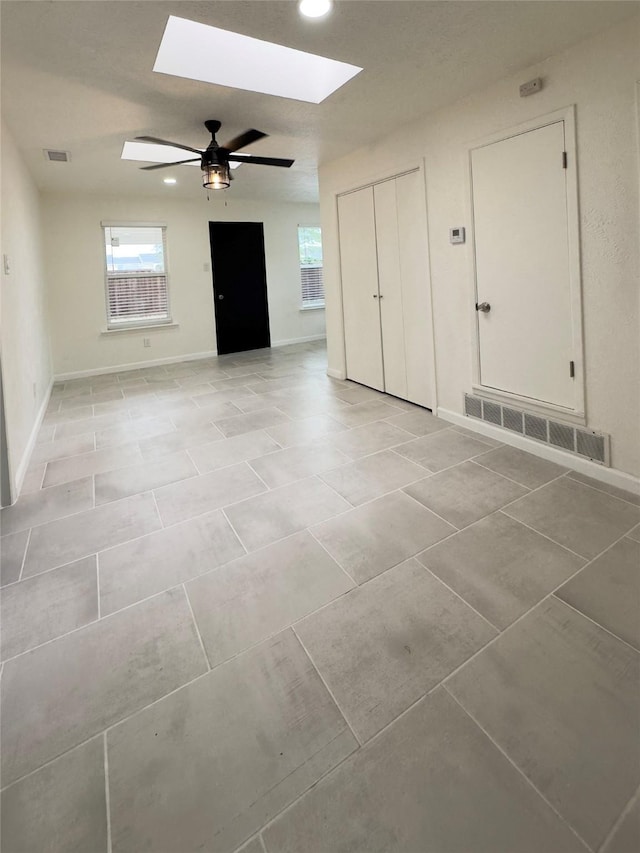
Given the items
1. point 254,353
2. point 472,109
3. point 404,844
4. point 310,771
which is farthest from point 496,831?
point 254,353

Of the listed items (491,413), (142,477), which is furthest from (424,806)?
(491,413)

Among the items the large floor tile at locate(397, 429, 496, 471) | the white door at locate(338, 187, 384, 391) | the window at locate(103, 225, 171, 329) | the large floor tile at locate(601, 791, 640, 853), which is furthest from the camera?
the window at locate(103, 225, 171, 329)

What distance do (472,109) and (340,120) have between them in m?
1.08

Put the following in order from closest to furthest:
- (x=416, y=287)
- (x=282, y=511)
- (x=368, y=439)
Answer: (x=282, y=511) → (x=368, y=439) → (x=416, y=287)

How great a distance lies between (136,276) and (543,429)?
627 centimetres

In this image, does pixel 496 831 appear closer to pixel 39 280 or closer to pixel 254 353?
pixel 39 280

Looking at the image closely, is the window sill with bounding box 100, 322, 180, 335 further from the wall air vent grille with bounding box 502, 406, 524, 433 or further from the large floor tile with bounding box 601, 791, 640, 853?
the large floor tile with bounding box 601, 791, 640, 853

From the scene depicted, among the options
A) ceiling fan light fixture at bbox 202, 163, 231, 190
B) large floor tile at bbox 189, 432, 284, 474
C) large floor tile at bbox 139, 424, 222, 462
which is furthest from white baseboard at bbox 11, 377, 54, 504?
ceiling fan light fixture at bbox 202, 163, 231, 190

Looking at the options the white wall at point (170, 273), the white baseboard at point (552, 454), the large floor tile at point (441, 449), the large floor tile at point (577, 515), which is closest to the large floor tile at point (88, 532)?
the large floor tile at point (441, 449)

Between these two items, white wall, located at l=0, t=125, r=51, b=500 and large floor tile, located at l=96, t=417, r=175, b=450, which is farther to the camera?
large floor tile, located at l=96, t=417, r=175, b=450

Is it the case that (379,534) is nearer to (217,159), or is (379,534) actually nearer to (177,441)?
(177,441)

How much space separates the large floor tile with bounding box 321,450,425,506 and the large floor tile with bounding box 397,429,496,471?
11cm

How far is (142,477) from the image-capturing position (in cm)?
309

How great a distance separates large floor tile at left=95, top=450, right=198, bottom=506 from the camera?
2875 millimetres
